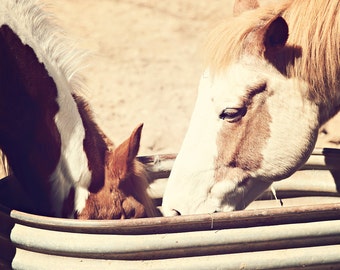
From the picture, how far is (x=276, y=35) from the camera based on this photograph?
1981mm

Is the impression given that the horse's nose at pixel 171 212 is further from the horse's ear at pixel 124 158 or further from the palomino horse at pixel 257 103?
the horse's ear at pixel 124 158

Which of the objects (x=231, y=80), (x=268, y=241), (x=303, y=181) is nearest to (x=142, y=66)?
(x=303, y=181)

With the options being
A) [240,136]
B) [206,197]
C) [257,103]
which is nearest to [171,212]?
[206,197]

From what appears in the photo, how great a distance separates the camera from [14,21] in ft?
6.48

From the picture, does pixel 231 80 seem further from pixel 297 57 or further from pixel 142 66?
pixel 142 66

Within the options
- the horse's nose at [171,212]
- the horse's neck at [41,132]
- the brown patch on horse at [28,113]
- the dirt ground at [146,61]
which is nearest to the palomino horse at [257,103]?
the horse's nose at [171,212]

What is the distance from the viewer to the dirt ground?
378 cm

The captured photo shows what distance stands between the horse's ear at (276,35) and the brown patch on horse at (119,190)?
0.53 metres

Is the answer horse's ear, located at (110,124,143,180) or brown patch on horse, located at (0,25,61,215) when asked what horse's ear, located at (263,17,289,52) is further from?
brown patch on horse, located at (0,25,61,215)

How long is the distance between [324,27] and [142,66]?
2.47m

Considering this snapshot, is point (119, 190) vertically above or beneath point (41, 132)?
beneath

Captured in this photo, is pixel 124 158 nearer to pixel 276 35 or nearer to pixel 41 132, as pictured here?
pixel 41 132

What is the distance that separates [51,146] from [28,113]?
13cm

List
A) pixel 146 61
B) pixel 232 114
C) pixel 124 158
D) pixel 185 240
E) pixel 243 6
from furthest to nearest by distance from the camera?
pixel 146 61
pixel 243 6
pixel 232 114
pixel 124 158
pixel 185 240
